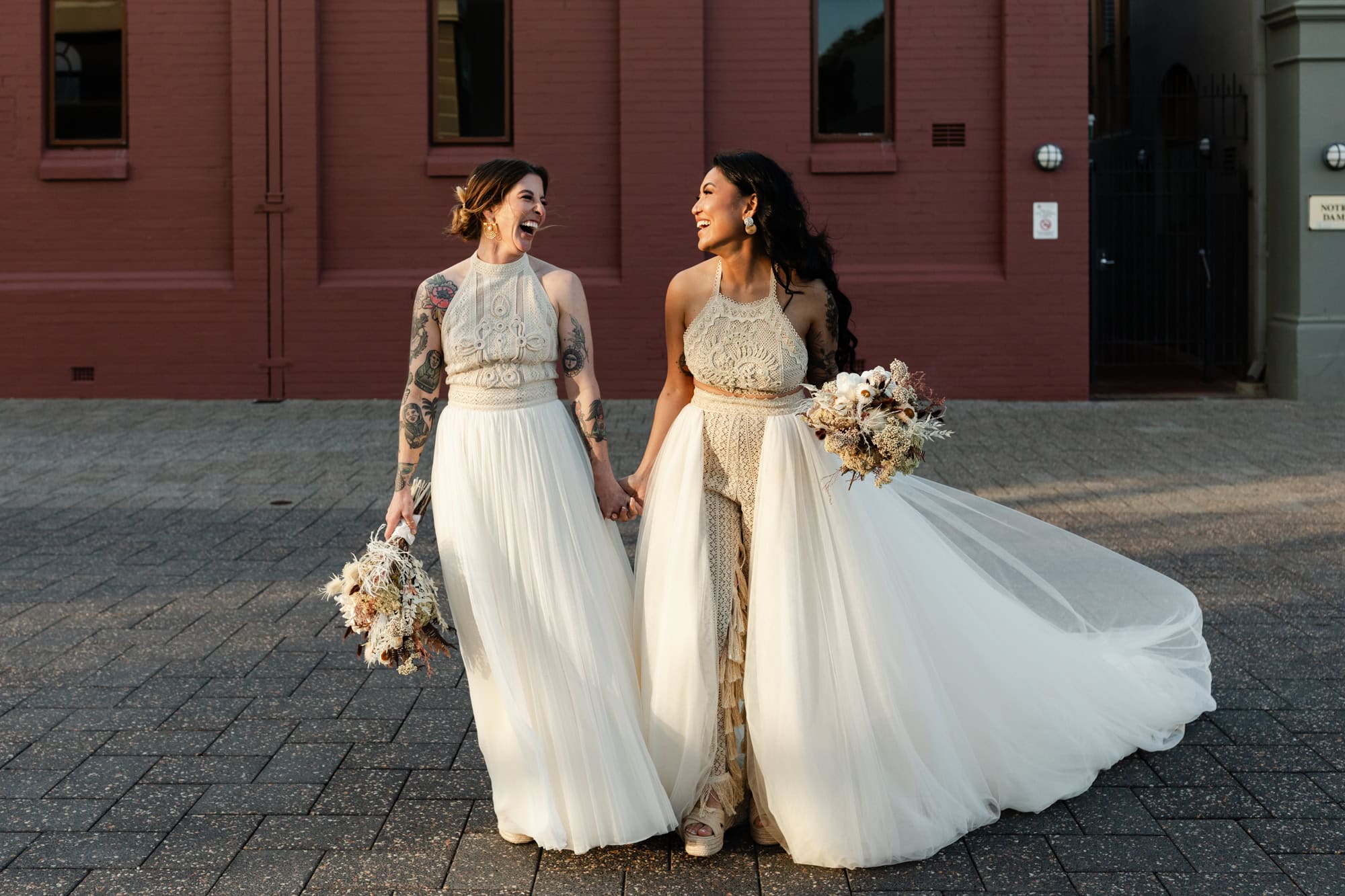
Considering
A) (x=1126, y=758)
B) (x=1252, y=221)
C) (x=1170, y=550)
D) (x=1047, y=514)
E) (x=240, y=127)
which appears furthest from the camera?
(x=1252, y=221)

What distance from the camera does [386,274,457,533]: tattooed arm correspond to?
4.58 metres

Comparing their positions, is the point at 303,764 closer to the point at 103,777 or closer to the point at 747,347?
the point at 103,777

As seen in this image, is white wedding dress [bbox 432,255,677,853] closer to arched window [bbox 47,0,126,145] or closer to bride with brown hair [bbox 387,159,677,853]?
bride with brown hair [bbox 387,159,677,853]

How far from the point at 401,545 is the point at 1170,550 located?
5.31 m

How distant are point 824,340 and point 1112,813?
163cm

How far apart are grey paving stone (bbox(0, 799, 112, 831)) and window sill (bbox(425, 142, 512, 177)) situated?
36.7ft

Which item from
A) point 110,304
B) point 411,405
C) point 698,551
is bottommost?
point 698,551

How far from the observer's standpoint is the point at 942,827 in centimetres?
434

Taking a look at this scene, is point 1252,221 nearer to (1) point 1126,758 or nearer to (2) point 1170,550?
(2) point 1170,550

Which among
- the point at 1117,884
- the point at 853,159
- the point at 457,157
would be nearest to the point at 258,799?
the point at 1117,884

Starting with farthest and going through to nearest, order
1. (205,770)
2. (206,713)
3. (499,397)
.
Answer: (206,713), (205,770), (499,397)

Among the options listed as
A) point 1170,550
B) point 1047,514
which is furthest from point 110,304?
point 1170,550

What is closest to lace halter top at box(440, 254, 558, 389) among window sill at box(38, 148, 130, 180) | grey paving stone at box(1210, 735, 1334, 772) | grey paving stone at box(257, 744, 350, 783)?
grey paving stone at box(257, 744, 350, 783)

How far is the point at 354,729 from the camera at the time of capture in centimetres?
546
